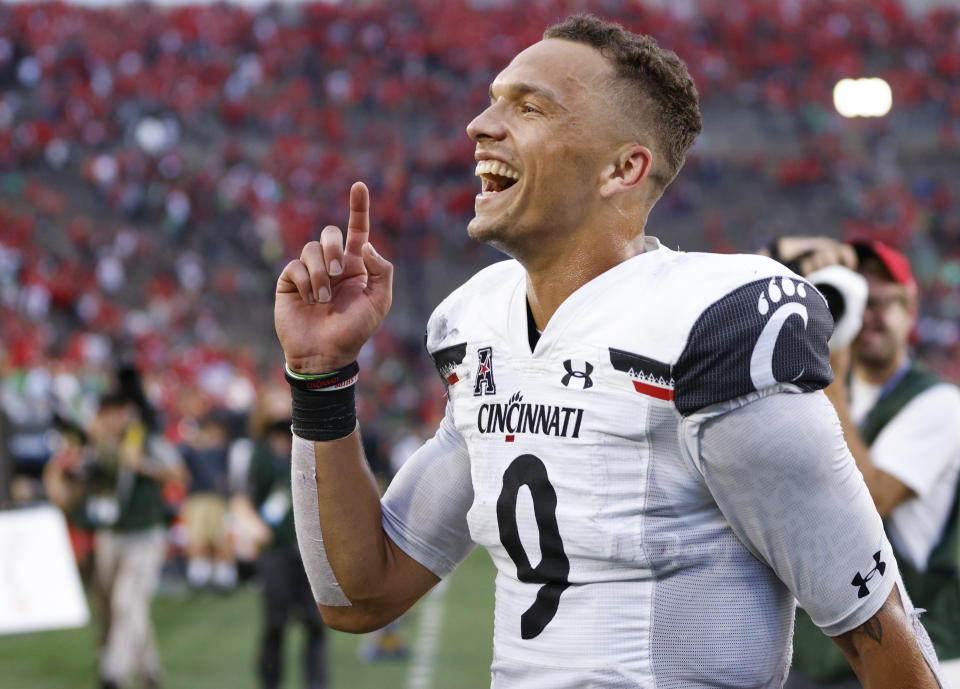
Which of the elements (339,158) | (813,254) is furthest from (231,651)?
(339,158)

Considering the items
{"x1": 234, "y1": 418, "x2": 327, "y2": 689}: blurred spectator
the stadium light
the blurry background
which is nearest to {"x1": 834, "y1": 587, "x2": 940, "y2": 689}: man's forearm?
{"x1": 234, "y1": 418, "x2": 327, "y2": 689}: blurred spectator

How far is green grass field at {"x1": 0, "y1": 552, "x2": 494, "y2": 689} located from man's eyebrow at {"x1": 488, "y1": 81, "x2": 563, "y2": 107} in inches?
214

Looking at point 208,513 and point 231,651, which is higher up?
point 208,513

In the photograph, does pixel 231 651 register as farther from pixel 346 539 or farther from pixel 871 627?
pixel 871 627

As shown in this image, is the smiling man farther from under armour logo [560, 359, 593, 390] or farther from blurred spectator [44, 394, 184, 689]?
blurred spectator [44, 394, 184, 689]

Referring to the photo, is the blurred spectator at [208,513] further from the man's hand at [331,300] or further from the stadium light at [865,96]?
the man's hand at [331,300]

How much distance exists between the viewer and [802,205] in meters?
23.8

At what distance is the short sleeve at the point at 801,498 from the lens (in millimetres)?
1391

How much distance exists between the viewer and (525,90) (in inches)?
64.1

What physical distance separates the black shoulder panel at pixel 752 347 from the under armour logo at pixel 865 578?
0.76 ft

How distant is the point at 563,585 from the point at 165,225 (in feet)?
69.7

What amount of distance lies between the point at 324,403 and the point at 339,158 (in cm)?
2256

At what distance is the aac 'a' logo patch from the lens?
166cm

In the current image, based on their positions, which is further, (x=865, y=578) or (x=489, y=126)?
(x=489, y=126)
